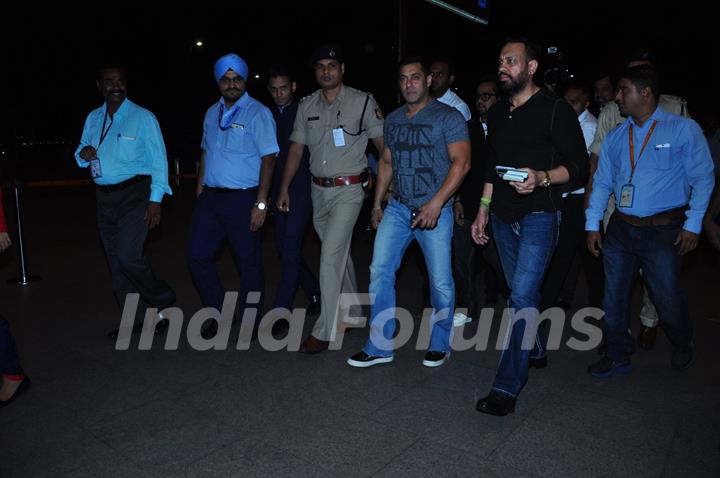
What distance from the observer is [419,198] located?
4488 mm

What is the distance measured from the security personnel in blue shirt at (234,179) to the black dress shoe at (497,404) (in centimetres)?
225

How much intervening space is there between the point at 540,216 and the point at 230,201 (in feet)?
8.24

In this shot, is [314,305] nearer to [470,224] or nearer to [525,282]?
[470,224]

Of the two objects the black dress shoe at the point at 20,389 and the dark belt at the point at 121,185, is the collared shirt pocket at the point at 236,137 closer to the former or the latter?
the dark belt at the point at 121,185

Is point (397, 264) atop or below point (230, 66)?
below

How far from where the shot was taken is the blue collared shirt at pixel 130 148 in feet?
17.0

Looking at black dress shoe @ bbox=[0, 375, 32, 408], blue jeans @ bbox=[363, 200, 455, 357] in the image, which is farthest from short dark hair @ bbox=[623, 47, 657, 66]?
black dress shoe @ bbox=[0, 375, 32, 408]

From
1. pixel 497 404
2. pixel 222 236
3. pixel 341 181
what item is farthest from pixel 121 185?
pixel 497 404

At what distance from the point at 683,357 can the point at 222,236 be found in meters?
3.59

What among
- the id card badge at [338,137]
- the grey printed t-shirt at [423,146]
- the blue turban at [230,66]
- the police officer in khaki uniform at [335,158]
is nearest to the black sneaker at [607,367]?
the grey printed t-shirt at [423,146]

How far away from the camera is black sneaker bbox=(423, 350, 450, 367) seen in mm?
4645

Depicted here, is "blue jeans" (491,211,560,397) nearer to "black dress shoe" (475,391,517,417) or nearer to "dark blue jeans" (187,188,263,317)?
"black dress shoe" (475,391,517,417)

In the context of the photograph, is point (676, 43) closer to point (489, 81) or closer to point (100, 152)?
point (489, 81)

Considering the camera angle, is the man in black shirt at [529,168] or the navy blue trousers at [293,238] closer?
the man in black shirt at [529,168]
